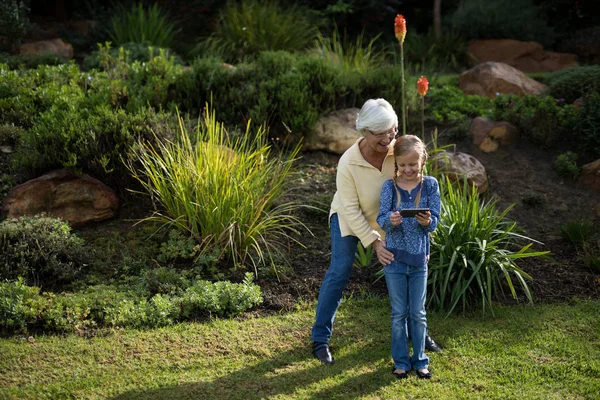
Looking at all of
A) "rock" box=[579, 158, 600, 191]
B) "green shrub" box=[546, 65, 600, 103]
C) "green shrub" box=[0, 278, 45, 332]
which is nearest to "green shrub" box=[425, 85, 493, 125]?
"green shrub" box=[546, 65, 600, 103]

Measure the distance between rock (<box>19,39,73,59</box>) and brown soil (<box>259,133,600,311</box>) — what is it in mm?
4436

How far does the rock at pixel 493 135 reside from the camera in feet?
24.2

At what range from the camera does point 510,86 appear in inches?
334

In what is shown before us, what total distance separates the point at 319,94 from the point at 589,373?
4227 millimetres

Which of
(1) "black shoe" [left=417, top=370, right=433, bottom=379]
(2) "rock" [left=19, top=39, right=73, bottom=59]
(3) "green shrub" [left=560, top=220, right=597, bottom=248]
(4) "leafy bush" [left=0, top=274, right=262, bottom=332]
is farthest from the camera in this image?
(2) "rock" [left=19, top=39, right=73, bottom=59]

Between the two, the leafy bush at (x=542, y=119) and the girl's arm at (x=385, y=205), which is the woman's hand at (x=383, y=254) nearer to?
the girl's arm at (x=385, y=205)

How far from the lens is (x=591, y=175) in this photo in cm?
677

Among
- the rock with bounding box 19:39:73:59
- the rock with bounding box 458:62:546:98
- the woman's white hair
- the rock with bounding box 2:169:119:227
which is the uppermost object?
the rock with bounding box 19:39:73:59

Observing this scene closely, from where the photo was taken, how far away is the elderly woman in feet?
12.6

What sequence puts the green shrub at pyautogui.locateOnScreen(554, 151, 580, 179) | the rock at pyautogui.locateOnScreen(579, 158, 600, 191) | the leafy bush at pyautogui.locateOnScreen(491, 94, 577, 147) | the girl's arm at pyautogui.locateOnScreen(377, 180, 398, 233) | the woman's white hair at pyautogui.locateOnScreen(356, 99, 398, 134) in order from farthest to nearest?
the leafy bush at pyautogui.locateOnScreen(491, 94, 577, 147) → the green shrub at pyautogui.locateOnScreen(554, 151, 580, 179) → the rock at pyautogui.locateOnScreen(579, 158, 600, 191) → the girl's arm at pyautogui.locateOnScreen(377, 180, 398, 233) → the woman's white hair at pyautogui.locateOnScreen(356, 99, 398, 134)

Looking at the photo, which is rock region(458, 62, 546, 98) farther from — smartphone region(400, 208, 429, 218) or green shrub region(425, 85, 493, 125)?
smartphone region(400, 208, 429, 218)

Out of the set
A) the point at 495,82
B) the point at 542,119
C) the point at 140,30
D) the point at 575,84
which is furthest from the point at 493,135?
the point at 140,30

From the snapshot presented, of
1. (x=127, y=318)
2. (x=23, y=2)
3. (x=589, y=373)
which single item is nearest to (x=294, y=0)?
(x=23, y=2)

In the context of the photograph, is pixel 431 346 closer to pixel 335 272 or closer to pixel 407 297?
pixel 407 297
